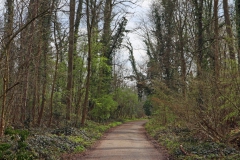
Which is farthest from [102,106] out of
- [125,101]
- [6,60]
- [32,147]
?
[32,147]

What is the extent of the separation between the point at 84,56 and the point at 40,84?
6269mm

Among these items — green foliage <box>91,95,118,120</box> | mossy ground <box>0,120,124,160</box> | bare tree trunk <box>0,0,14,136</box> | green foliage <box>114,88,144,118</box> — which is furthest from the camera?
green foliage <box>114,88,144,118</box>

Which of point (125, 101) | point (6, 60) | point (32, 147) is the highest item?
point (6, 60)

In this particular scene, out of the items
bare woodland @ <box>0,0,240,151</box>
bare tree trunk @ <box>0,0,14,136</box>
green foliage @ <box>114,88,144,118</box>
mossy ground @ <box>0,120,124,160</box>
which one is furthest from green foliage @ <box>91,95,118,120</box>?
bare tree trunk @ <box>0,0,14,136</box>

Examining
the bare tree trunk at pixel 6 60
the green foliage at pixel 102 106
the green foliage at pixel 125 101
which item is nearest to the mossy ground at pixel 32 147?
the bare tree trunk at pixel 6 60

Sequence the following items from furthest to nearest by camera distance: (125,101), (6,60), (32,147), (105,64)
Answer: (125,101) → (105,64) → (6,60) → (32,147)

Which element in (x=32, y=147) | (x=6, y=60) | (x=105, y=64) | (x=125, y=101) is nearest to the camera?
(x=32, y=147)

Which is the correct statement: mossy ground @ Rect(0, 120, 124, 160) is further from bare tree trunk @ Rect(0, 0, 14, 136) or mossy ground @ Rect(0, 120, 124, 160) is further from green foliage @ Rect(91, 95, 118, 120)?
green foliage @ Rect(91, 95, 118, 120)

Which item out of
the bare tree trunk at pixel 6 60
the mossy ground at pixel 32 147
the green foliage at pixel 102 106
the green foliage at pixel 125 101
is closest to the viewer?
the mossy ground at pixel 32 147

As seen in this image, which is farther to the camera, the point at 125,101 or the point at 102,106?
the point at 125,101

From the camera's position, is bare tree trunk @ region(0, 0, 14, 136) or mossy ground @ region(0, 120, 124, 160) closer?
mossy ground @ region(0, 120, 124, 160)

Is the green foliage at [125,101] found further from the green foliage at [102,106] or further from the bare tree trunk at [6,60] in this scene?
the bare tree trunk at [6,60]

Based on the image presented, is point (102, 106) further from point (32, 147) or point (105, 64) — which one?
point (32, 147)

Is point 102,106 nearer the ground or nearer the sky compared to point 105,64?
nearer the ground
